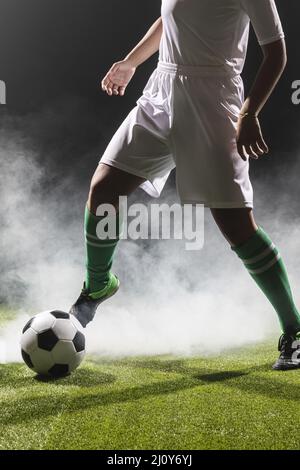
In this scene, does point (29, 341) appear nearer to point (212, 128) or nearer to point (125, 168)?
point (125, 168)

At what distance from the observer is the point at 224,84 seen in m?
1.79

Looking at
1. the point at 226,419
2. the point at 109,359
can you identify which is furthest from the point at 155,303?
the point at 226,419

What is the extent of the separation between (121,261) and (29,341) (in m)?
1.60

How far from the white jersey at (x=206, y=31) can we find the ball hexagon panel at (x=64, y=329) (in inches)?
34.1

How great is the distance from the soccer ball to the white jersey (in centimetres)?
88

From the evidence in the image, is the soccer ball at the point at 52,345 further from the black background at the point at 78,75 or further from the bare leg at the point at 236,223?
the black background at the point at 78,75

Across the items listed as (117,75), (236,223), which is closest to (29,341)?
(236,223)

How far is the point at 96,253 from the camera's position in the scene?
2.00 meters

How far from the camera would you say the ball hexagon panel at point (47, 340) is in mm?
1817

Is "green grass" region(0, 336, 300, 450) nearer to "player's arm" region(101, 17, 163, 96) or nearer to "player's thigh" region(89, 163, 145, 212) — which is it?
"player's thigh" region(89, 163, 145, 212)

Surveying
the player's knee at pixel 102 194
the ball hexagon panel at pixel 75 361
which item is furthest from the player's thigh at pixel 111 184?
the ball hexagon panel at pixel 75 361

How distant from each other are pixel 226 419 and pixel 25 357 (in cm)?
72

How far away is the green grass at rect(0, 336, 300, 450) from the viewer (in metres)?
1.27

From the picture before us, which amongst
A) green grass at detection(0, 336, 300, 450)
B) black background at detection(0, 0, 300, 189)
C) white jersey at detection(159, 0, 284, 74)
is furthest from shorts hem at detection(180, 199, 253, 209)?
black background at detection(0, 0, 300, 189)
